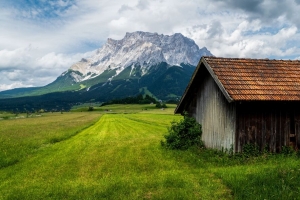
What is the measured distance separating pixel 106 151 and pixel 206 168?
1004cm

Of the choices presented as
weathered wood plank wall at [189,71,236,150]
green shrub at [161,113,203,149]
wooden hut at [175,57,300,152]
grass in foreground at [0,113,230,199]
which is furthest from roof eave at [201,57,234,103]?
green shrub at [161,113,203,149]

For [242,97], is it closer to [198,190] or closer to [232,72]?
[232,72]

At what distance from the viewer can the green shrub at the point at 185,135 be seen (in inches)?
824

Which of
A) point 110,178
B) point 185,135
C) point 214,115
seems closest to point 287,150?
point 214,115

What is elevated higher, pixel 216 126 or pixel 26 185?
pixel 216 126

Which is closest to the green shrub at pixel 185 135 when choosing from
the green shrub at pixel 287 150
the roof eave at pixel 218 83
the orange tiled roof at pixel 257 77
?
the roof eave at pixel 218 83

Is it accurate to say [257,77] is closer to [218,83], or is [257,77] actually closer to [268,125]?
[218,83]

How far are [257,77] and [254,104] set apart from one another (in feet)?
6.39

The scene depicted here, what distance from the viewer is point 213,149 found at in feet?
62.3

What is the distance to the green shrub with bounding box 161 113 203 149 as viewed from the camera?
20941 millimetres

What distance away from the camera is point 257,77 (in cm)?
1752

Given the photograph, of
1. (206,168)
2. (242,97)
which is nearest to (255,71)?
(242,97)

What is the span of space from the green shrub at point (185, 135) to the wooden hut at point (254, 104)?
226 centimetres

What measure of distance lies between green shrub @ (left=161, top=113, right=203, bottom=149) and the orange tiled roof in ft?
17.9
